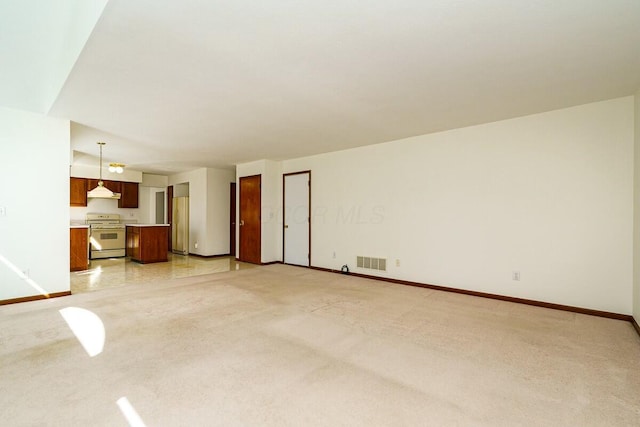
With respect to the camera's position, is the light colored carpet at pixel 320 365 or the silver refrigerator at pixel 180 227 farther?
the silver refrigerator at pixel 180 227

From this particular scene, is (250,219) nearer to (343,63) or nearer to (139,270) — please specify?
(139,270)

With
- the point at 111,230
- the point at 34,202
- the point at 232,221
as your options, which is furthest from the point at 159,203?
the point at 34,202

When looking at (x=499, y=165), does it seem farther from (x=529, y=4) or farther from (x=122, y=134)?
(x=122, y=134)

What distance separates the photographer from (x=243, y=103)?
364 cm

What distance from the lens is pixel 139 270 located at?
21.2 ft

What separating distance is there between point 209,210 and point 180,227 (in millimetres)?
1515

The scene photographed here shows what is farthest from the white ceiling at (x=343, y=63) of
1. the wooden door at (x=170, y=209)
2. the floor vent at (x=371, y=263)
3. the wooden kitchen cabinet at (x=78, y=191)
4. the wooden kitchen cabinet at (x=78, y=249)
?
the wooden door at (x=170, y=209)

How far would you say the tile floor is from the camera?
529 cm

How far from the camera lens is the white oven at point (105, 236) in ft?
26.0

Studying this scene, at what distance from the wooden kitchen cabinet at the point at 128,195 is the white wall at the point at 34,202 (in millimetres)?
4652

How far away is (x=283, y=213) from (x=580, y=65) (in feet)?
19.1

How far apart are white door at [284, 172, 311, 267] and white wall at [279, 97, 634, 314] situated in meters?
1.23

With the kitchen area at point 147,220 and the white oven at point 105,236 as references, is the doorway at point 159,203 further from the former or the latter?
the white oven at point 105,236

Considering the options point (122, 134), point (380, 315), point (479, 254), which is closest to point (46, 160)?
point (122, 134)
